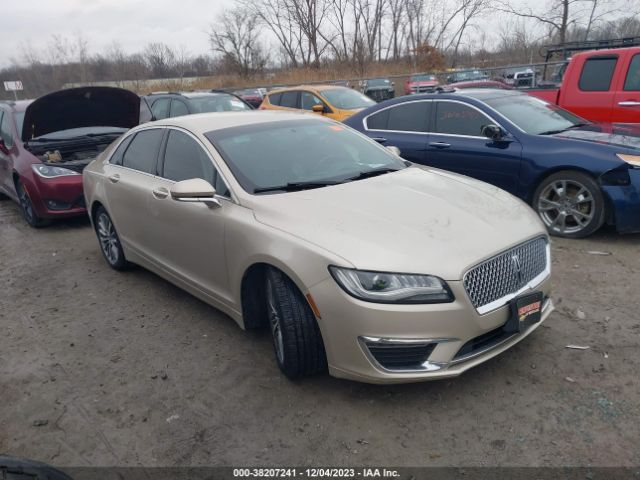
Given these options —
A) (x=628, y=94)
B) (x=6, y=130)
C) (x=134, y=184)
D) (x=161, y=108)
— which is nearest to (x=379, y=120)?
(x=628, y=94)

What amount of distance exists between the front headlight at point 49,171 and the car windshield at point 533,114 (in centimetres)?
563

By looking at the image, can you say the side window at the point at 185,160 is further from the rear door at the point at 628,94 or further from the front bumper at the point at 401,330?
the rear door at the point at 628,94

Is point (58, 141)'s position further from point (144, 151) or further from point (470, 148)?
point (470, 148)

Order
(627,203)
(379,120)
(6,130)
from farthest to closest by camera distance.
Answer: (6,130) → (379,120) → (627,203)

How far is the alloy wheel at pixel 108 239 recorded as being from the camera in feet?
17.3

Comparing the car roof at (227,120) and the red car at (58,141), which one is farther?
the red car at (58,141)

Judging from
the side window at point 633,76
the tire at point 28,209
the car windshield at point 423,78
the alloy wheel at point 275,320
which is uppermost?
the side window at point 633,76

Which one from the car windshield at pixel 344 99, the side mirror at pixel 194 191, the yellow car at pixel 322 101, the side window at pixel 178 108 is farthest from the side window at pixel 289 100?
the side mirror at pixel 194 191

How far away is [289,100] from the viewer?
12.5 meters

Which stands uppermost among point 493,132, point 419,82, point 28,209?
point 493,132

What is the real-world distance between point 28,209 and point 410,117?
559 centimetres

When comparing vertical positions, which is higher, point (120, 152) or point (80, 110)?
point (80, 110)

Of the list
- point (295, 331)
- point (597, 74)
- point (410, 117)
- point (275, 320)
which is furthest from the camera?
point (597, 74)

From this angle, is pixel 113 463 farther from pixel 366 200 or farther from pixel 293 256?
pixel 366 200
